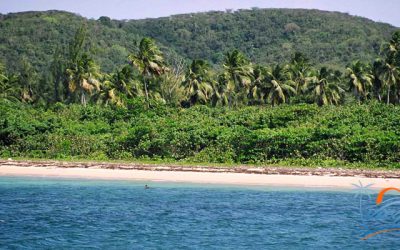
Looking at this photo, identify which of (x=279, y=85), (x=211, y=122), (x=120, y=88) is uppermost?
(x=279, y=85)

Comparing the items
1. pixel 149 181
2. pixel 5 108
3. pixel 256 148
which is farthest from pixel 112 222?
pixel 5 108

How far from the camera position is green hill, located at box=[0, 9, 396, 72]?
128m

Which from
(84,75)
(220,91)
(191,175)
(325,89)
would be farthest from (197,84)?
A: (191,175)

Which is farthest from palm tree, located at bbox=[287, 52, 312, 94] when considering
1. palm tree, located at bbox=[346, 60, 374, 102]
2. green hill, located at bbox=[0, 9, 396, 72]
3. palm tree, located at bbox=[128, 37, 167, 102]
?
green hill, located at bbox=[0, 9, 396, 72]

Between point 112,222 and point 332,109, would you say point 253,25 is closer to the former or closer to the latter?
point 332,109

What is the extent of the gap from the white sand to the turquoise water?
4.34ft

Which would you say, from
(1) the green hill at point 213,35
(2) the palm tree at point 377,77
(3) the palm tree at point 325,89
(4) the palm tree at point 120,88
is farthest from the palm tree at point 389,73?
(1) the green hill at point 213,35

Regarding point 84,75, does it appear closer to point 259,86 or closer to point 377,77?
point 259,86

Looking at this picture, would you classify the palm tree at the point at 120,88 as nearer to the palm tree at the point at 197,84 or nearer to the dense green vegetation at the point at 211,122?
the dense green vegetation at the point at 211,122

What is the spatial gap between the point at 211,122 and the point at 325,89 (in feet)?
92.5

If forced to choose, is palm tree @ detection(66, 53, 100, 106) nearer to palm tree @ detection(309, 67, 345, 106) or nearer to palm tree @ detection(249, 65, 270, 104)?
palm tree @ detection(249, 65, 270, 104)

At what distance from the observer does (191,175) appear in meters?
30.8

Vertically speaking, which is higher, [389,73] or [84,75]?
[389,73]

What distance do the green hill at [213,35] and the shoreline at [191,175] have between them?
276 feet
